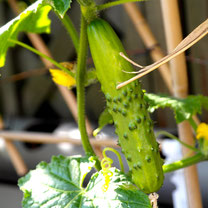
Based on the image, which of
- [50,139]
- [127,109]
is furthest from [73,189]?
[50,139]

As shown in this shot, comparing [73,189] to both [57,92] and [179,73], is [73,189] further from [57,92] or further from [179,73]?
[57,92]

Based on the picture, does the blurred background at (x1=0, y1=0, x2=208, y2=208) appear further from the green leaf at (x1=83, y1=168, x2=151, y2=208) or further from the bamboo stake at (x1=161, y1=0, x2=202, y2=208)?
the green leaf at (x1=83, y1=168, x2=151, y2=208)

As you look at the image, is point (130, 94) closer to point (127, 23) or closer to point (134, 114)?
point (134, 114)

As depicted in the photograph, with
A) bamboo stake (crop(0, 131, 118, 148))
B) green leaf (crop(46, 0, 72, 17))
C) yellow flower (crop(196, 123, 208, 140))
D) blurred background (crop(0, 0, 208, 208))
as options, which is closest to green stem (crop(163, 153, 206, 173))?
yellow flower (crop(196, 123, 208, 140))

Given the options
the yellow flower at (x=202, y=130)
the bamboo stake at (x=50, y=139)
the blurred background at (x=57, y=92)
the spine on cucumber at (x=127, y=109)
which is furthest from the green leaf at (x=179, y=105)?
the blurred background at (x=57, y=92)

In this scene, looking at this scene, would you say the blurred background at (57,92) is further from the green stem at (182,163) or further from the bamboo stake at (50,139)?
the green stem at (182,163)
